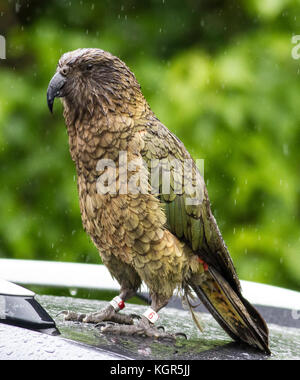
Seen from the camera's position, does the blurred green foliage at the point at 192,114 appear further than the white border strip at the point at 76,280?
Yes

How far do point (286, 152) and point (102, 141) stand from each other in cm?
Answer: 193

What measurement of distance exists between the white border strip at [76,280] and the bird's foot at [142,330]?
397 mm

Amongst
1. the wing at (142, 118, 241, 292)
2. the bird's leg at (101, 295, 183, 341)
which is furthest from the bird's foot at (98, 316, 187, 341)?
A: the wing at (142, 118, 241, 292)

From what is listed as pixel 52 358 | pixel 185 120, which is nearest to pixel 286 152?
pixel 185 120

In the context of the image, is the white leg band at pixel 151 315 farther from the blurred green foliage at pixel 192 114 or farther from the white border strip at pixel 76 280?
the blurred green foliage at pixel 192 114

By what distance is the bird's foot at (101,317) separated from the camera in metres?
2.16

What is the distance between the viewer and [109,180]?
212 centimetres

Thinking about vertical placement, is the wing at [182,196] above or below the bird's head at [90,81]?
below

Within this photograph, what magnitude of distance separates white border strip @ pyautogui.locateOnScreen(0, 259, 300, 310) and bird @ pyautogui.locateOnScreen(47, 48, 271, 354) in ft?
1.24

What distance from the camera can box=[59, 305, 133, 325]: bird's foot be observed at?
2.16 meters

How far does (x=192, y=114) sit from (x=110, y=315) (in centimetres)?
167

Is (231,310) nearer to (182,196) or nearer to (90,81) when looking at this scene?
(182,196)

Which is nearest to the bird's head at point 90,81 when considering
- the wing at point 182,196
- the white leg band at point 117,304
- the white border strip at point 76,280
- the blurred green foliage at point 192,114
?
the wing at point 182,196

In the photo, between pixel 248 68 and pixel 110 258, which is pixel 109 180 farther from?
pixel 248 68
